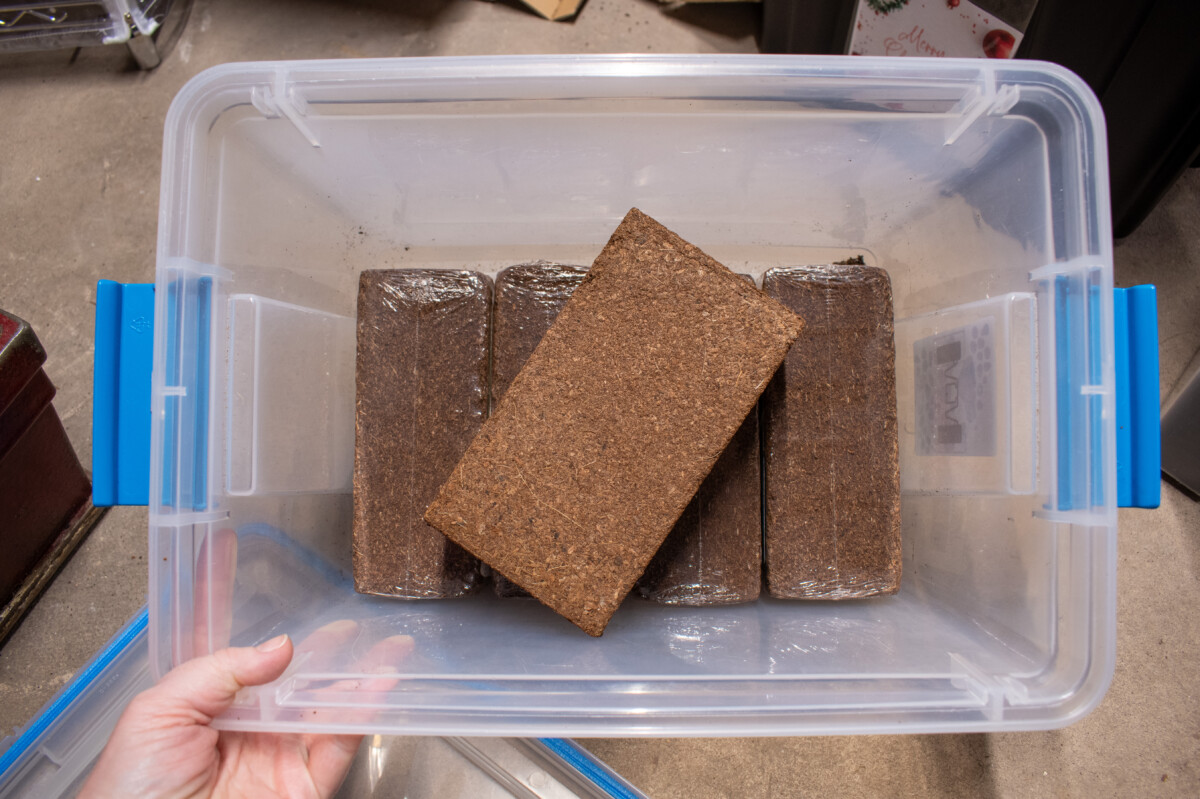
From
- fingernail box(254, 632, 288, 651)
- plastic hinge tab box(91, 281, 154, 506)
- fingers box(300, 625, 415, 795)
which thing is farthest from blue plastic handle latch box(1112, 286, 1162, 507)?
plastic hinge tab box(91, 281, 154, 506)

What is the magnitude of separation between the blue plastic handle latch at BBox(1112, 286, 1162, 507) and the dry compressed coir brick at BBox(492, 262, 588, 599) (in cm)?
91

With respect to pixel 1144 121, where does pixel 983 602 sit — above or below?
below

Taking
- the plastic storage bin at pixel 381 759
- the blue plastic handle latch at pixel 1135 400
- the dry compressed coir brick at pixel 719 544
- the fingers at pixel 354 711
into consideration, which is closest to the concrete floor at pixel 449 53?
the plastic storage bin at pixel 381 759

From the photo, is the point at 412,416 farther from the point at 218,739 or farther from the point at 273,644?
the point at 218,739

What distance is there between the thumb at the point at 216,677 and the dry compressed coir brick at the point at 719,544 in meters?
0.64

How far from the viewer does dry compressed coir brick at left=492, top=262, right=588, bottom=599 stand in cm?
130

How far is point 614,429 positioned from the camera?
1124 mm

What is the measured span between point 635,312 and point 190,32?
5.26 feet

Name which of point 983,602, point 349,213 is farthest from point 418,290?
point 983,602

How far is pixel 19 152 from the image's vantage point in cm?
175

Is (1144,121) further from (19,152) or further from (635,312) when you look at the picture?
(19,152)

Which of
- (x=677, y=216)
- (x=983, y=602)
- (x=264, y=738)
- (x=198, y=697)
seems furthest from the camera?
(x=677, y=216)

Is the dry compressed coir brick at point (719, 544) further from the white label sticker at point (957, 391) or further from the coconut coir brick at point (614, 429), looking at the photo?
the white label sticker at point (957, 391)

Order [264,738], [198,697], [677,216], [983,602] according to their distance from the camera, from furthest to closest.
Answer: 1. [677,216]
2. [983,602]
3. [264,738]
4. [198,697]
